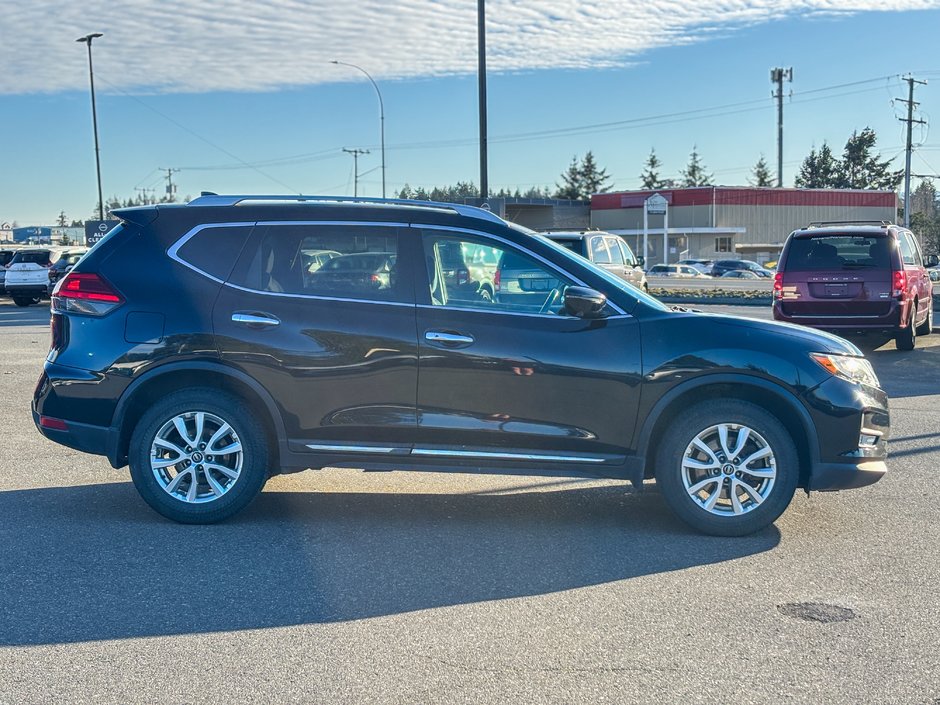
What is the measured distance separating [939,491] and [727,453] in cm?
207

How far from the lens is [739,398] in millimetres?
6004

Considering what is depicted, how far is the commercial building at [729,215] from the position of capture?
268 feet

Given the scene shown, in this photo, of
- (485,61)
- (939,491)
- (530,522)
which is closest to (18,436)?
(530,522)

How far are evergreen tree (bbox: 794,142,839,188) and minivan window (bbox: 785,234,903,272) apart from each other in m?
103

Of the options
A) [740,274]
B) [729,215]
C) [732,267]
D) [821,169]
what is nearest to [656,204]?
[732,267]

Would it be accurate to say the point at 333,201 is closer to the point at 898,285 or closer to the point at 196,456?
the point at 196,456

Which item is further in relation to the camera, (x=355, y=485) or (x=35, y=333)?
(x=35, y=333)

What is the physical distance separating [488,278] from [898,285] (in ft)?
31.8

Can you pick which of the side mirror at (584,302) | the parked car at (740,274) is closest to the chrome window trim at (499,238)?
the side mirror at (584,302)

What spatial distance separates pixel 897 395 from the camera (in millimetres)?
11344

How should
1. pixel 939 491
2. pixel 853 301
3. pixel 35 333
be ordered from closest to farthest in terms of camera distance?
pixel 939 491
pixel 853 301
pixel 35 333

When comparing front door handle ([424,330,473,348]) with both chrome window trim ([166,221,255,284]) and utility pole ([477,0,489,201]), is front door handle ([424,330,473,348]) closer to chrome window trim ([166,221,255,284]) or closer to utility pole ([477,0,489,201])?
chrome window trim ([166,221,255,284])

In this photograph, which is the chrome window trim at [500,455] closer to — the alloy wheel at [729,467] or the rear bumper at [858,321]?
the alloy wheel at [729,467]

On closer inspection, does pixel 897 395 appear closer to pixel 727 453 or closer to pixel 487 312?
pixel 727 453
